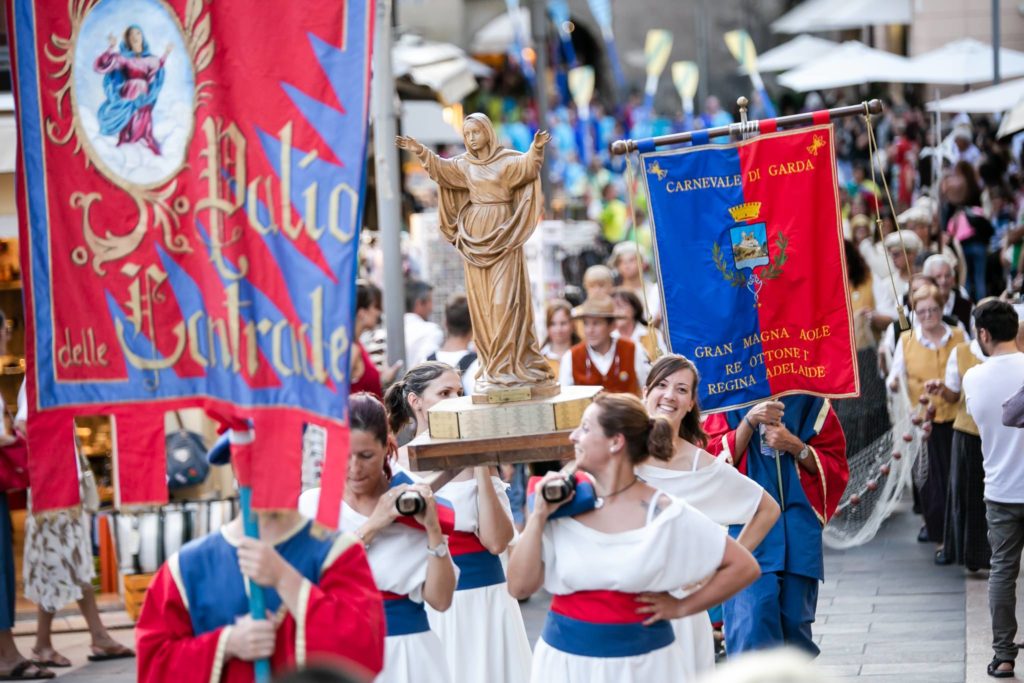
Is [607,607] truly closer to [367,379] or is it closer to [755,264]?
[755,264]

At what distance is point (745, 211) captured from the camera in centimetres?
759

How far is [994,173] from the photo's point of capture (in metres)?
18.7

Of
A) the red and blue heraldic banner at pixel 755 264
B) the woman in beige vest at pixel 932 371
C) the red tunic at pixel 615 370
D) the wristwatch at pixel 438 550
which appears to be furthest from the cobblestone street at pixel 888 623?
the wristwatch at pixel 438 550

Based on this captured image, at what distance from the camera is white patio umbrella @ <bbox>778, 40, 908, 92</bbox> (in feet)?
75.1

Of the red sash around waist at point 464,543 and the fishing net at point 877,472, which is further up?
the red sash around waist at point 464,543

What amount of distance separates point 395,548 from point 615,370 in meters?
6.07

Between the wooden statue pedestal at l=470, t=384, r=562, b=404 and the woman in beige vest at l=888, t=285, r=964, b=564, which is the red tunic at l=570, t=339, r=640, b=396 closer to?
the woman in beige vest at l=888, t=285, r=964, b=564

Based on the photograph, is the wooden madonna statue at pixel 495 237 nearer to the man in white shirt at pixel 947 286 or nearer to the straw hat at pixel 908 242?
the man in white shirt at pixel 947 286

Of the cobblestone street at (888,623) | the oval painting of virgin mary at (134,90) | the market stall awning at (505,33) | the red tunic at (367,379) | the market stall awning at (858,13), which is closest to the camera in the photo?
the oval painting of virgin mary at (134,90)

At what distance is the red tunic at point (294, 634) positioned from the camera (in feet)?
13.8

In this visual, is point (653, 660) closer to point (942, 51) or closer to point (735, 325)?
point (735, 325)

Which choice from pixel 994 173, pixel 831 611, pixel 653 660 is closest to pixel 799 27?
pixel 994 173

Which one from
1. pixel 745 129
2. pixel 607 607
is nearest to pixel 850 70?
pixel 745 129

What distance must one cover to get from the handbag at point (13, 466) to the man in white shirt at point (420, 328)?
120 inches
